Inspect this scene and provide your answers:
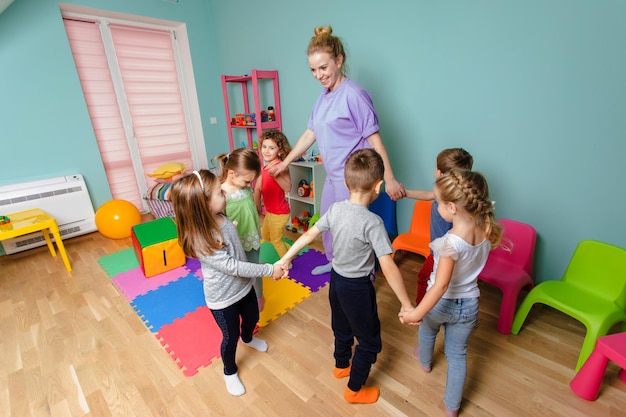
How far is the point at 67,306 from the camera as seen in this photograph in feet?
7.07

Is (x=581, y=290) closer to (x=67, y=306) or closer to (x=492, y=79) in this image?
(x=492, y=79)

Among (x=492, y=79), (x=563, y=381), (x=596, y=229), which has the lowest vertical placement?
(x=563, y=381)

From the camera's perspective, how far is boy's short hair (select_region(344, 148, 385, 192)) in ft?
3.70

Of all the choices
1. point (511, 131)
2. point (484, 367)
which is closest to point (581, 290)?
point (484, 367)

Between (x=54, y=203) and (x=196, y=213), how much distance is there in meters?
2.82

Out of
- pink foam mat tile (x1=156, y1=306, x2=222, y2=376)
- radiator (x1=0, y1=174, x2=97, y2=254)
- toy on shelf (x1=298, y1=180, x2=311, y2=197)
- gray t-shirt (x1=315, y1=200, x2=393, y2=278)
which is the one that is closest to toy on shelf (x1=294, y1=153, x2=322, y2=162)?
toy on shelf (x1=298, y1=180, x2=311, y2=197)

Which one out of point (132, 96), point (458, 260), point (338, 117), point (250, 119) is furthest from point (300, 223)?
point (132, 96)

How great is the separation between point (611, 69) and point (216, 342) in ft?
8.41

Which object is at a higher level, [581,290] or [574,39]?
[574,39]

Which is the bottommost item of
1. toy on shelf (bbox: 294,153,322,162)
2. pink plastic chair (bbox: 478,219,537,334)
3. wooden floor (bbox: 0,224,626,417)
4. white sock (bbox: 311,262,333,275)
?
wooden floor (bbox: 0,224,626,417)

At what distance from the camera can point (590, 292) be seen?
5.45 ft

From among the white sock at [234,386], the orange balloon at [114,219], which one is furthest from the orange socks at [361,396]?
the orange balloon at [114,219]

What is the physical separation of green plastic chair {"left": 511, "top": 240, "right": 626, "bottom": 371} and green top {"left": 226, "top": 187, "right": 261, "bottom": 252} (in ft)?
5.15

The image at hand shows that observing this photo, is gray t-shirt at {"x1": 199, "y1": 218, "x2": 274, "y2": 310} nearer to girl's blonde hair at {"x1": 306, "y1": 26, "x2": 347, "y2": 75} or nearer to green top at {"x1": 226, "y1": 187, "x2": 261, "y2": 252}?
green top at {"x1": 226, "y1": 187, "x2": 261, "y2": 252}
